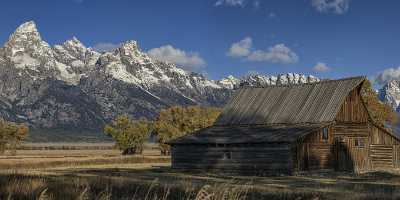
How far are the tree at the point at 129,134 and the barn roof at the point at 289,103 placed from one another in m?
49.5

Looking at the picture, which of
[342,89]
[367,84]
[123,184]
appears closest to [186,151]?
[342,89]

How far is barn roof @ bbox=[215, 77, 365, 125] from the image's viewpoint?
183 feet

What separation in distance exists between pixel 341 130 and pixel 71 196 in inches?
1729

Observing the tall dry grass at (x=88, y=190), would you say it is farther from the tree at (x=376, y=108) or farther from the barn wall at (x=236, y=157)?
the tree at (x=376, y=108)

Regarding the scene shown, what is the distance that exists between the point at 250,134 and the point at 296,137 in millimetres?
6512

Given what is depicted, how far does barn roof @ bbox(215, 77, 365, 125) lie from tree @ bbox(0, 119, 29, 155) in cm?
6018

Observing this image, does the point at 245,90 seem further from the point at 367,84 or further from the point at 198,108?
the point at 198,108

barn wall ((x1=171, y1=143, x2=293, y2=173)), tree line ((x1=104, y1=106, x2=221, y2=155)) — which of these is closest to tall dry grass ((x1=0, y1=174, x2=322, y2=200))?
barn wall ((x1=171, y1=143, x2=293, y2=173))

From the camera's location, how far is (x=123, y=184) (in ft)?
66.8

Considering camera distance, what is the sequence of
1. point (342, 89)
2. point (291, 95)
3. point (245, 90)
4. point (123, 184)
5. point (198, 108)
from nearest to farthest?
point (123, 184)
point (342, 89)
point (291, 95)
point (245, 90)
point (198, 108)

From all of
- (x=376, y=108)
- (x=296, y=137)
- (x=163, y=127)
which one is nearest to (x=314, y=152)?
(x=296, y=137)

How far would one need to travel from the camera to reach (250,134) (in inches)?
2148

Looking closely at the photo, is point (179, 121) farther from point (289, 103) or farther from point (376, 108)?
point (289, 103)

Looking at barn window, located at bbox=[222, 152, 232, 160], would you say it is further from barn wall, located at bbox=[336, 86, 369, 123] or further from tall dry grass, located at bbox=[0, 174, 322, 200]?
tall dry grass, located at bbox=[0, 174, 322, 200]
